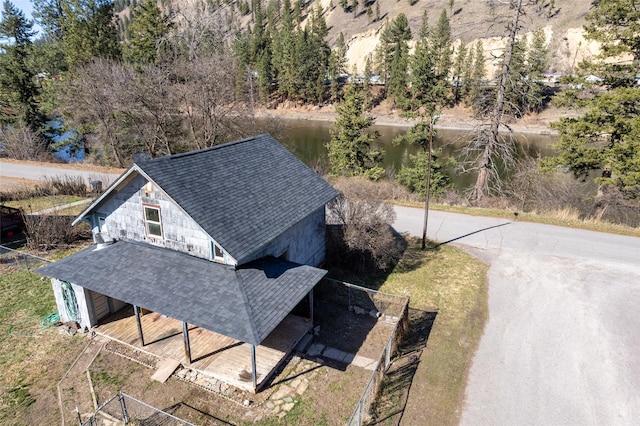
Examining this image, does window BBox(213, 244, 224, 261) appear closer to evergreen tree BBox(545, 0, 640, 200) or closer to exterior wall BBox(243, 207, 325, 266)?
exterior wall BBox(243, 207, 325, 266)

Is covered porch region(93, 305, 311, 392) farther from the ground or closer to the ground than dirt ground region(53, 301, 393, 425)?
farther from the ground

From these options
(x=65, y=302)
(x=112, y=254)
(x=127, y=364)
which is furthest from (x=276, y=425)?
(x=65, y=302)

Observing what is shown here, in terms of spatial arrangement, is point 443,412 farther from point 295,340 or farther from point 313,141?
point 313,141

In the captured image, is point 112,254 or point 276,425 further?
point 112,254

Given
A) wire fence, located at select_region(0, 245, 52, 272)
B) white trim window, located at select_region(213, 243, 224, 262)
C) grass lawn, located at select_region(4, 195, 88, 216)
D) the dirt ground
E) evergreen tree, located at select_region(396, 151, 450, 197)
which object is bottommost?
the dirt ground

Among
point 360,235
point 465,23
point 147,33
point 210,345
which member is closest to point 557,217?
Result: point 360,235

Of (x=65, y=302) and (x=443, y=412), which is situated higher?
(x=65, y=302)

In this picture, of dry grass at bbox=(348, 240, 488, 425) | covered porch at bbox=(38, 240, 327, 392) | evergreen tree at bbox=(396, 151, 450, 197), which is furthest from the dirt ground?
evergreen tree at bbox=(396, 151, 450, 197)
